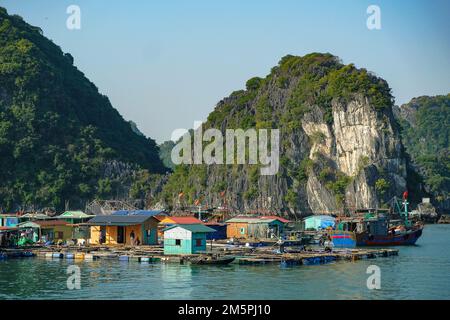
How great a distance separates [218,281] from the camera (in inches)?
1783

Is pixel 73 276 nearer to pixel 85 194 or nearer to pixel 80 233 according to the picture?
pixel 80 233

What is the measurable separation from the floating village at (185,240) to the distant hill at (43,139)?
2942 inches

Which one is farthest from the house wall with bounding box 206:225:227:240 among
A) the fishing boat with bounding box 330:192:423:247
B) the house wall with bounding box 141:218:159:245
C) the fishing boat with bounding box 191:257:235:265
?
the fishing boat with bounding box 191:257:235:265

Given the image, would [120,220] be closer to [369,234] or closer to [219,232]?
[219,232]

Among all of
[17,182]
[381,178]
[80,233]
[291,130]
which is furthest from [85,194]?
[80,233]

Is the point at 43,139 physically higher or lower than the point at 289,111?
lower

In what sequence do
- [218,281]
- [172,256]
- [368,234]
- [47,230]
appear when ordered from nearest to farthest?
[218,281] → [172,256] → [47,230] → [368,234]

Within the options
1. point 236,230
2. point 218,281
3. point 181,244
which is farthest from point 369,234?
point 218,281

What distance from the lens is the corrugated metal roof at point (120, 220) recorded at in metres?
62.7

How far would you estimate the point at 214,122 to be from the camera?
172m

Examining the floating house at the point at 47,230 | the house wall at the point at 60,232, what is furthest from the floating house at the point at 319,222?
the floating house at the point at 47,230

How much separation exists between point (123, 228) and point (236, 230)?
19.5m

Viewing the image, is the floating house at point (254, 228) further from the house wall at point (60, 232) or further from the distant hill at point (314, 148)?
the distant hill at point (314, 148)

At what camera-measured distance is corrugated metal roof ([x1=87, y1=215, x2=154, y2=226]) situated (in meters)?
62.7
